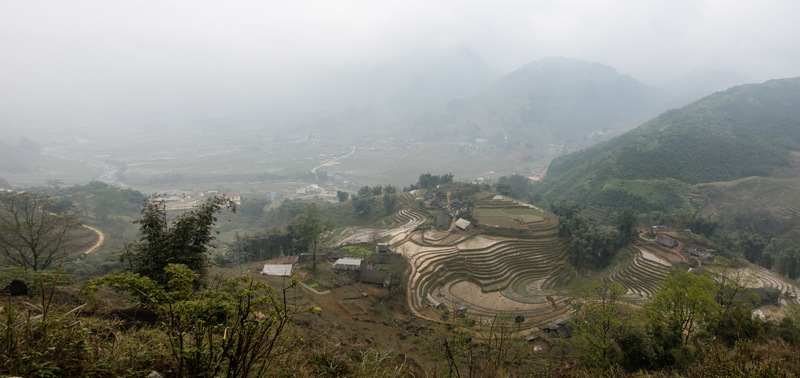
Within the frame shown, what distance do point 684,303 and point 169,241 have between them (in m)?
20.0

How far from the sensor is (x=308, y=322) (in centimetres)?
1398

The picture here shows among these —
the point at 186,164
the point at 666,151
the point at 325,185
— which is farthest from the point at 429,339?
the point at 186,164

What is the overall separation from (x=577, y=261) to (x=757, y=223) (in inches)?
1268

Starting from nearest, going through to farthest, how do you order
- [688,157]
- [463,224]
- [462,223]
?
[463,224], [462,223], [688,157]

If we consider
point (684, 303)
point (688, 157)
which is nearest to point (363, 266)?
point (684, 303)

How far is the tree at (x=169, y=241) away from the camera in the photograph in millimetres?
10641

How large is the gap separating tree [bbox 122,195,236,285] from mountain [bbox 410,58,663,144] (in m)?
135

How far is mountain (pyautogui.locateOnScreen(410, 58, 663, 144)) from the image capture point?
146 metres

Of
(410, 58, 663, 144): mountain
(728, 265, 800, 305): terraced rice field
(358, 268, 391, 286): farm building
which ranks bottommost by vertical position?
(728, 265, 800, 305): terraced rice field

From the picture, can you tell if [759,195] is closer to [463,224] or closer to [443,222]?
[463,224]

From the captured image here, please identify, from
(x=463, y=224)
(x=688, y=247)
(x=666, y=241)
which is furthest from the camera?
(x=463, y=224)

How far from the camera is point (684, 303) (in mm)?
12570

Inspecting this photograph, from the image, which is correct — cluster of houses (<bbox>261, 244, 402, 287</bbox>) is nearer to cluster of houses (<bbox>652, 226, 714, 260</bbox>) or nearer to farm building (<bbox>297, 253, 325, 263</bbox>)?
farm building (<bbox>297, 253, 325, 263</bbox>)

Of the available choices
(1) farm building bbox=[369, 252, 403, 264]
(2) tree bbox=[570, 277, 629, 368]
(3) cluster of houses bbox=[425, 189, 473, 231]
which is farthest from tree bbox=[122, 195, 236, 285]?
(3) cluster of houses bbox=[425, 189, 473, 231]
